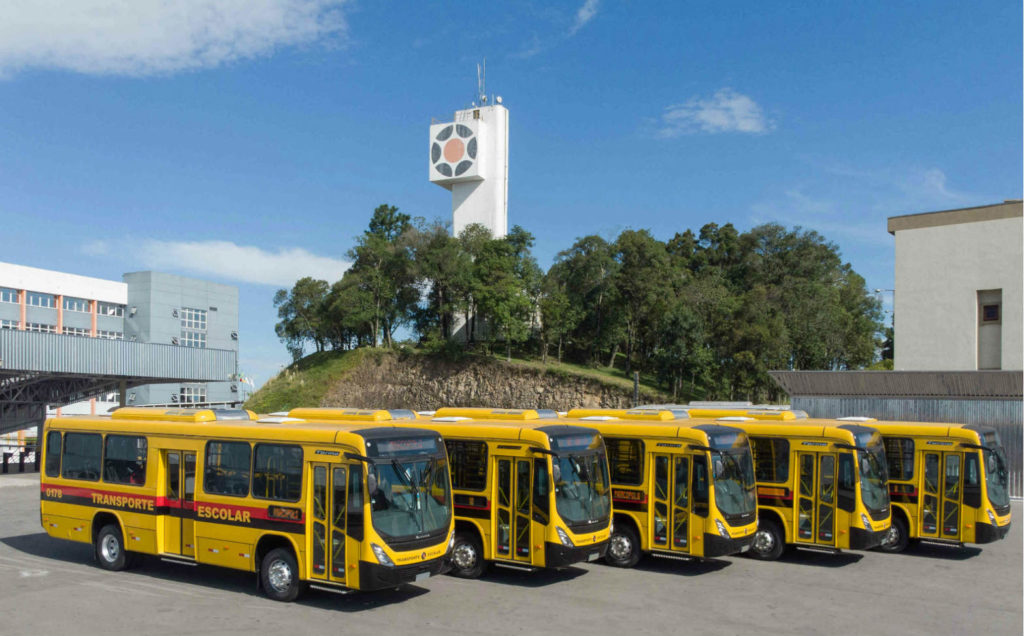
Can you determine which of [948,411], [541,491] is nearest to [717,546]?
[541,491]

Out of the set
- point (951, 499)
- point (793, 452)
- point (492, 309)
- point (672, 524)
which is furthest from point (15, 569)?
point (492, 309)

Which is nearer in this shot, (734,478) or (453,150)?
(734,478)

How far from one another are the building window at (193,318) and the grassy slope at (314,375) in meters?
12.9

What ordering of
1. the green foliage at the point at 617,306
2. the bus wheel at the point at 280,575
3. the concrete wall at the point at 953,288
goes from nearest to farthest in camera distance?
the bus wheel at the point at 280,575, the concrete wall at the point at 953,288, the green foliage at the point at 617,306

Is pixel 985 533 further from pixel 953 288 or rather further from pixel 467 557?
pixel 953 288

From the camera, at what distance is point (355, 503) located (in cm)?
1145

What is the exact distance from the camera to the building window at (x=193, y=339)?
75.8m

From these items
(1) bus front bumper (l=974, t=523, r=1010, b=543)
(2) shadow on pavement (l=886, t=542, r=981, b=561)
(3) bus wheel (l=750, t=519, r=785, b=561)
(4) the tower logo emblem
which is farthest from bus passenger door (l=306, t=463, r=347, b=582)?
(4) the tower logo emblem

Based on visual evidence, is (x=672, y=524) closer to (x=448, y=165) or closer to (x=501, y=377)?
(x=501, y=377)

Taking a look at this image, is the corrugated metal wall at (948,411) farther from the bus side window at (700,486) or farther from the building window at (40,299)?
the building window at (40,299)

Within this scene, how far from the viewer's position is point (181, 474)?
13.6 metres

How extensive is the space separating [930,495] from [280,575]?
12672 mm

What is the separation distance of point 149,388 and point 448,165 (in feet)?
96.6

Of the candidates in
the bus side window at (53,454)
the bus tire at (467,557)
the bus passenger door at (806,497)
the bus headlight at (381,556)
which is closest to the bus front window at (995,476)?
the bus passenger door at (806,497)
